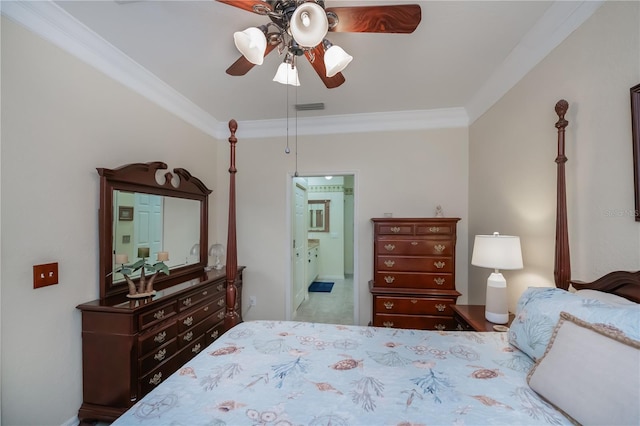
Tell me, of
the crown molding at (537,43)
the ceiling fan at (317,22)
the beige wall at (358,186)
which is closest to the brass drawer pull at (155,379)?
the beige wall at (358,186)

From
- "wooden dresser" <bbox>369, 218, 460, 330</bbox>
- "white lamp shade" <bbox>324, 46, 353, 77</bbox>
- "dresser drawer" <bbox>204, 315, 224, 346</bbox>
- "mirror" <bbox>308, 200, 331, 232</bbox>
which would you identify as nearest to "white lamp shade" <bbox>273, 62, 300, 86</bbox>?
"white lamp shade" <bbox>324, 46, 353, 77</bbox>

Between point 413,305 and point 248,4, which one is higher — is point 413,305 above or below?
below

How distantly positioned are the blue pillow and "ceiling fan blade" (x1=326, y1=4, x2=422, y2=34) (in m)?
Result: 1.42

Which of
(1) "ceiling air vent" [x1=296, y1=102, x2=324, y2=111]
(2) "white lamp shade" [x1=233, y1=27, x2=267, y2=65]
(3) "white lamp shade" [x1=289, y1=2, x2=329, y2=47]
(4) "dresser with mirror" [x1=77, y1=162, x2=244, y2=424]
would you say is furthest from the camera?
(1) "ceiling air vent" [x1=296, y1=102, x2=324, y2=111]

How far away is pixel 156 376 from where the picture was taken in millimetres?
1960

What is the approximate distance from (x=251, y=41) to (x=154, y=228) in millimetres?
1892

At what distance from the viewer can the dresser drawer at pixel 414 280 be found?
105 inches

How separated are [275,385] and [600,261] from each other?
5.48 feet

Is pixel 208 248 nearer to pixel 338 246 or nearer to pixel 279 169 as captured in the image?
pixel 279 169

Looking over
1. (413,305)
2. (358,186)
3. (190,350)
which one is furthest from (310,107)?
(190,350)

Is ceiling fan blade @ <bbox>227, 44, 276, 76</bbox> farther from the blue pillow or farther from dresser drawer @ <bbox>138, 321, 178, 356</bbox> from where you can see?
the blue pillow

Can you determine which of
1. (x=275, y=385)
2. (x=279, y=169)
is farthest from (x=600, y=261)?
(x=279, y=169)

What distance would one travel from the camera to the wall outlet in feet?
5.09

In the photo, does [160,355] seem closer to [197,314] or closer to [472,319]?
[197,314]
